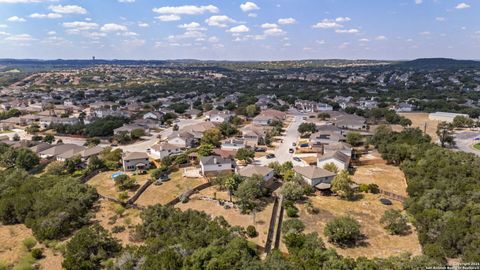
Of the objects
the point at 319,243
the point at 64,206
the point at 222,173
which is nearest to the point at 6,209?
the point at 64,206

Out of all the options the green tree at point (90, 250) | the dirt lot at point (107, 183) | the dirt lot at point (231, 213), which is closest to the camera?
the green tree at point (90, 250)

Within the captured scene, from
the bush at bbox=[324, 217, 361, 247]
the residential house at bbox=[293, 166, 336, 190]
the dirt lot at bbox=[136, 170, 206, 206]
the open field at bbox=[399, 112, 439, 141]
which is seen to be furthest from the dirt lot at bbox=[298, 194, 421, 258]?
the open field at bbox=[399, 112, 439, 141]

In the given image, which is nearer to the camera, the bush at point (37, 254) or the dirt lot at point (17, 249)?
the dirt lot at point (17, 249)

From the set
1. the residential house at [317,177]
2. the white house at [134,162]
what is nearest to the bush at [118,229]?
the white house at [134,162]

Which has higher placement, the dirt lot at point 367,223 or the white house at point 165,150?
the white house at point 165,150

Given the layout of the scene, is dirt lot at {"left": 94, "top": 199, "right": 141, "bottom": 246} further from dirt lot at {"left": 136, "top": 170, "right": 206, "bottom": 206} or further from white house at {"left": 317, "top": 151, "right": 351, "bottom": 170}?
white house at {"left": 317, "top": 151, "right": 351, "bottom": 170}

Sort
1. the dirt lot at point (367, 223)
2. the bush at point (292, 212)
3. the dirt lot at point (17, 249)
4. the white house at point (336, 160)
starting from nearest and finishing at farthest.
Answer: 1. the dirt lot at point (17, 249)
2. the dirt lot at point (367, 223)
3. the bush at point (292, 212)
4. the white house at point (336, 160)

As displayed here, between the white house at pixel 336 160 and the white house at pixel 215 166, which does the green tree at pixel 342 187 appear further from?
the white house at pixel 215 166

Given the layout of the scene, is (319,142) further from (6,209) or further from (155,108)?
(155,108)
